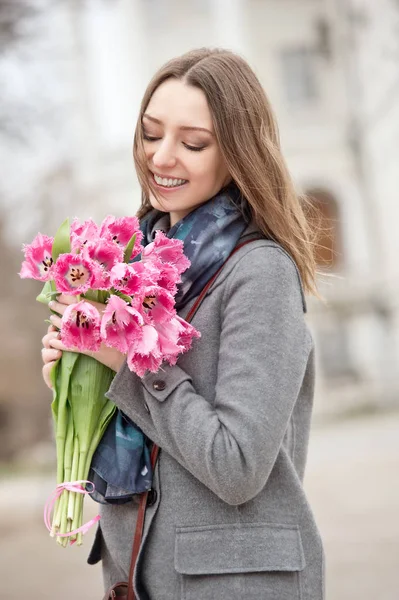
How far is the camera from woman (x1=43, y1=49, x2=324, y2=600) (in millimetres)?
1852

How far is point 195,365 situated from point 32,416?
10956mm

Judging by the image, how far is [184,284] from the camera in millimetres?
2035

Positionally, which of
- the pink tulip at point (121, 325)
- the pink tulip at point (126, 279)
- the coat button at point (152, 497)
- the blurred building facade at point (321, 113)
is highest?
the pink tulip at point (126, 279)

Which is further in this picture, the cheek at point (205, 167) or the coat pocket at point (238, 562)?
the cheek at point (205, 167)

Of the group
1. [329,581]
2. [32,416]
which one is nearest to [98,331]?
[329,581]

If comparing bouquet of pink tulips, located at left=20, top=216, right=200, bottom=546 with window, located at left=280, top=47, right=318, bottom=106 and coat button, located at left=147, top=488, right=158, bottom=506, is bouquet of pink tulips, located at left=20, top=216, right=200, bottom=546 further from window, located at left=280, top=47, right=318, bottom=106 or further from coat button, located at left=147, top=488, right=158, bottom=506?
window, located at left=280, top=47, right=318, bottom=106

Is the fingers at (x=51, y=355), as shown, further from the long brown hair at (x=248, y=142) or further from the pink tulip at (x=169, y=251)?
the long brown hair at (x=248, y=142)

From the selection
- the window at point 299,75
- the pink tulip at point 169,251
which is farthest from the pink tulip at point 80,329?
the window at point 299,75

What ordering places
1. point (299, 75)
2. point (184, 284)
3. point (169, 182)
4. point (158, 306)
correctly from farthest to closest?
point (299, 75), point (169, 182), point (184, 284), point (158, 306)

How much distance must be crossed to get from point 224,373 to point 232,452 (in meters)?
0.18

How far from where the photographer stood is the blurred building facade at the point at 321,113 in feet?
73.2

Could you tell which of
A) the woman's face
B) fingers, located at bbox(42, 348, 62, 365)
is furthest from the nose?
fingers, located at bbox(42, 348, 62, 365)

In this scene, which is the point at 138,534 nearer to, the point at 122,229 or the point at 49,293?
the point at 49,293

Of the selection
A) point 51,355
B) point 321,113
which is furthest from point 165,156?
A: point 321,113
